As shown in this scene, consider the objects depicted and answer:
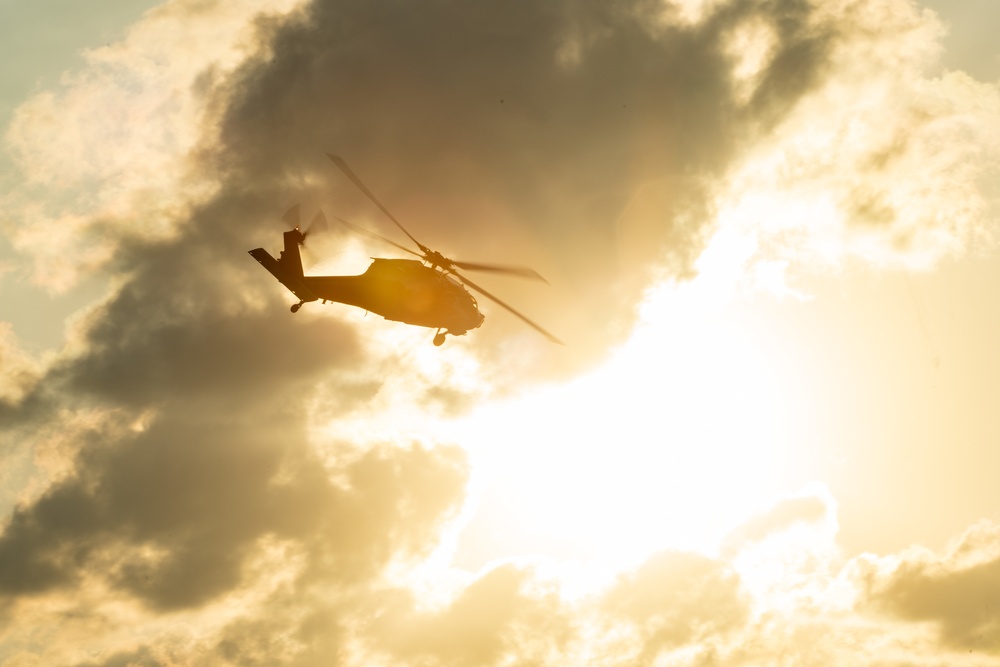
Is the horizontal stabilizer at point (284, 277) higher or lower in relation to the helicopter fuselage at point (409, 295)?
higher

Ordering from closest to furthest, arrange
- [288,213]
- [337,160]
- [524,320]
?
[337,160] < [524,320] < [288,213]

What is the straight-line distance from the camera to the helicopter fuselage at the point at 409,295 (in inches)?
2130

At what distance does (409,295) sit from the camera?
53969 millimetres

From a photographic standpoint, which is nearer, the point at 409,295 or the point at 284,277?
the point at 409,295

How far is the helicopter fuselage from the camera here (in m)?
54.1

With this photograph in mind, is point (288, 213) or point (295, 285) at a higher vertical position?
point (288, 213)

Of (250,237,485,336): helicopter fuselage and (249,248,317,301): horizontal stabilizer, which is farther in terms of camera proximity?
(249,248,317,301): horizontal stabilizer

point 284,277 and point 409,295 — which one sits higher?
point 284,277

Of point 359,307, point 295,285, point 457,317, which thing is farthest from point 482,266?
point 295,285

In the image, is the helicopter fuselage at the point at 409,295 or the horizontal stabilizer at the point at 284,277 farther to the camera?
the horizontal stabilizer at the point at 284,277

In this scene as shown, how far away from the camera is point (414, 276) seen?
54094mm

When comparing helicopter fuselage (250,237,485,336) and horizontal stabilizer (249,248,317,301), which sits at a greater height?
horizontal stabilizer (249,248,317,301)

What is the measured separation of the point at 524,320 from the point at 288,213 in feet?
72.9

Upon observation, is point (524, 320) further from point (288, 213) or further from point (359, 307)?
point (288, 213)
